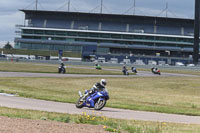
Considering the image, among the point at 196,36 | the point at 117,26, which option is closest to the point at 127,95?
the point at 196,36

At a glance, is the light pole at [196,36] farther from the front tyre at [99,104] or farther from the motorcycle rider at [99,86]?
the front tyre at [99,104]

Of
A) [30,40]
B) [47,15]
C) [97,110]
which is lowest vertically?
[97,110]

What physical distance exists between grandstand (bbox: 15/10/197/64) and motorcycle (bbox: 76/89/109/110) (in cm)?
11454

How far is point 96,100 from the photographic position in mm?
16766

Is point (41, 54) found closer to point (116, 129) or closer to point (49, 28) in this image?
point (49, 28)

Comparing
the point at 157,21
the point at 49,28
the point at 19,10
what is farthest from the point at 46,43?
the point at 157,21

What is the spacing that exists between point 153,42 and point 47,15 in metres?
39.6

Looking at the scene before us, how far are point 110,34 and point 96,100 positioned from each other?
121091 mm

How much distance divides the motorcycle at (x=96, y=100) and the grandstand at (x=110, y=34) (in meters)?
115

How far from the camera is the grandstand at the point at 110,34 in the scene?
136 m

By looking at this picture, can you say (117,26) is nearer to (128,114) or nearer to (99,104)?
(99,104)

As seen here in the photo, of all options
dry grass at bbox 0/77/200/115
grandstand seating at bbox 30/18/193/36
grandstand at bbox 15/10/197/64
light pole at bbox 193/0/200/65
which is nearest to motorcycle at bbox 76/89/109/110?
dry grass at bbox 0/77/200/115

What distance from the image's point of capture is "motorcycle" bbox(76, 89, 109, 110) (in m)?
16.6

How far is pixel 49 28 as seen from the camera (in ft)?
454
